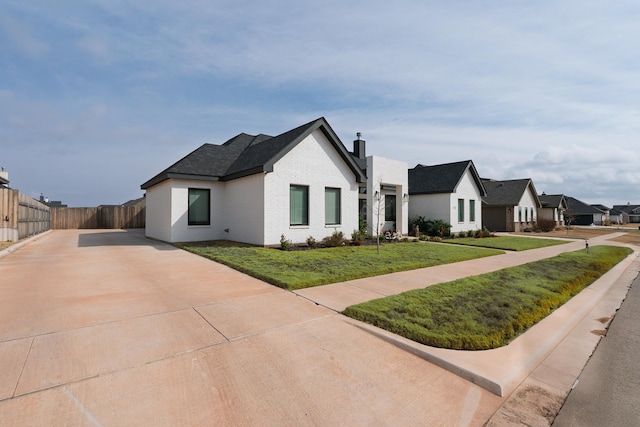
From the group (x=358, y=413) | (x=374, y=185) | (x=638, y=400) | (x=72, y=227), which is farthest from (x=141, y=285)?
(x=72, y=227)

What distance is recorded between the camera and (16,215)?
48.9ft

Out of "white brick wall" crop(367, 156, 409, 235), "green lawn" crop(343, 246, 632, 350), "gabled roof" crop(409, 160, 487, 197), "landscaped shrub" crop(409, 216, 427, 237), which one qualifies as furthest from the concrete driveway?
"gabled roof" crop(409, 160, 487, 197)

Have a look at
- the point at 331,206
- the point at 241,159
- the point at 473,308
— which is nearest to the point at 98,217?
the point at 241,159

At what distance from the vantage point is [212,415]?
103 inches

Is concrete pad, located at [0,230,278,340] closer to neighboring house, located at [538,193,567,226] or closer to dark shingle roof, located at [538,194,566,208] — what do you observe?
neighboring house, located at [538,193,567,226]

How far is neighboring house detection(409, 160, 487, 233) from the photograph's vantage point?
22453 millimetres

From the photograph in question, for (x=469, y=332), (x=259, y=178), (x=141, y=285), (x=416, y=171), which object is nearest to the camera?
(x=469, y=332)

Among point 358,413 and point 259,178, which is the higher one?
point 259,178

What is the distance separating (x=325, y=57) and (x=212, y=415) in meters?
11.0

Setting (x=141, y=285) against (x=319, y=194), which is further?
(x=319, y=194)

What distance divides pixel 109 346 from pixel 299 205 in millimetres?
10697

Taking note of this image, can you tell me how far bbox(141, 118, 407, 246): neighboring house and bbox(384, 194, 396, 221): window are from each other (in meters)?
4.94

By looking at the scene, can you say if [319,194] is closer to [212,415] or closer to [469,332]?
[469,332]

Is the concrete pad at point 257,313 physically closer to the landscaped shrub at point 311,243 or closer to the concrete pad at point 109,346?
the concrete pad at point 109,346
